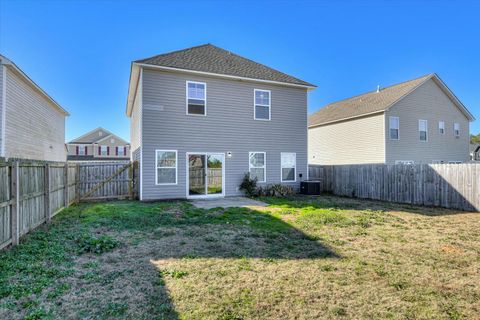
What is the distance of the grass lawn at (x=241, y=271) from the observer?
9.68 feet

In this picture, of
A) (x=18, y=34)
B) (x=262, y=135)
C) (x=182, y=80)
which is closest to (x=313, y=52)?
(x=262, y=135)

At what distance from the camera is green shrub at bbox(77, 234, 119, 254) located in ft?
16.2

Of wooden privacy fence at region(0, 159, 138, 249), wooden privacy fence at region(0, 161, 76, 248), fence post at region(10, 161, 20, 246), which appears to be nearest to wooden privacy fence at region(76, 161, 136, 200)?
wooden privacy fence at region(0, 159, 138, 249)

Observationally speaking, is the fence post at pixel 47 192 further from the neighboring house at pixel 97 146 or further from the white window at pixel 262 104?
the neighboring house at pixel 97 146

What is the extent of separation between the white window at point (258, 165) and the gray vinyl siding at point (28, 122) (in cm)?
1022

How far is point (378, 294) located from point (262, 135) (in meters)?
10.9

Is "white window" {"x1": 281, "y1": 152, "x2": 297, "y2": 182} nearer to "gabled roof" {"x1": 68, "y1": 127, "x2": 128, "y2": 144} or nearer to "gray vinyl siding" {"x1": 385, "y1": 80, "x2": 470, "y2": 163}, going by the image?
"gray vinyl siding" {"x1": 385, "y1": 80, "x2": 470, "y2": 163}

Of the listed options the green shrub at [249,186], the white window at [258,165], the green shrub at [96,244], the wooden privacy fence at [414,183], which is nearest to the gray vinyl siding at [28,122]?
the green shrub at [96,244]

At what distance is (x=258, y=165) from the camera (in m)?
13.8

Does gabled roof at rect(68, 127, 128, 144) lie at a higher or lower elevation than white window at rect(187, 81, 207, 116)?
higher

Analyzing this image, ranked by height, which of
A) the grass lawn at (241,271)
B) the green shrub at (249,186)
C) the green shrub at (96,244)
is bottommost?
the grass lawn at (241,271)

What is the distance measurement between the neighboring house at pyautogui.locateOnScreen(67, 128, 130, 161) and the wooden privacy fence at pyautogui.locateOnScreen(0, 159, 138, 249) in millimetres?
33862

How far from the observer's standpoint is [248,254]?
482 cm

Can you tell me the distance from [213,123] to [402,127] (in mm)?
13790
